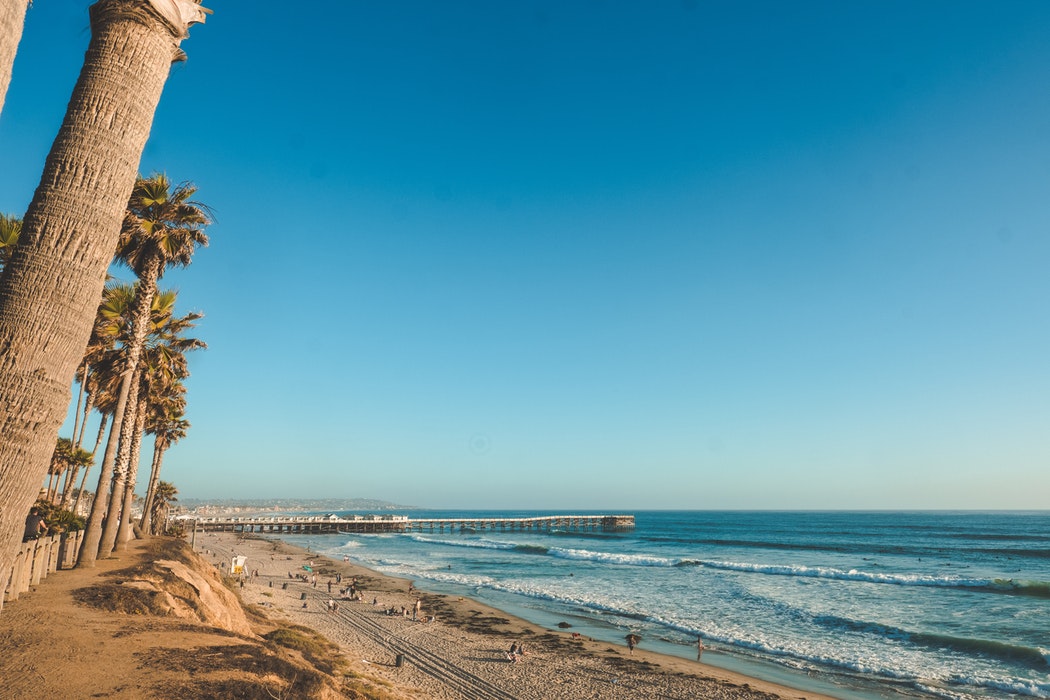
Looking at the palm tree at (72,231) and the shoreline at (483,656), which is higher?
the palm tree at (72,231)

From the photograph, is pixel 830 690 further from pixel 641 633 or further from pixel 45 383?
→ pixel 45 383

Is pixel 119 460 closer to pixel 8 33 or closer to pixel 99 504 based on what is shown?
pixel 99 504

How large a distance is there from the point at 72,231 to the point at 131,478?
26.2m

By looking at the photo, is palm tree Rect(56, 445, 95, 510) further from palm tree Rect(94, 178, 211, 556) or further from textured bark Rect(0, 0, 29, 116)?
textured bark Rect(0, 0, 29, 116)

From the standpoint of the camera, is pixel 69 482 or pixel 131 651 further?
pixel 69 482

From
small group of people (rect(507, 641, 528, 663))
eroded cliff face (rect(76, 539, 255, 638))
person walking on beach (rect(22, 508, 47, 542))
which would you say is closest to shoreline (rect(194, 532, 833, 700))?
small group of people (rect(507, 641, 528, 663))

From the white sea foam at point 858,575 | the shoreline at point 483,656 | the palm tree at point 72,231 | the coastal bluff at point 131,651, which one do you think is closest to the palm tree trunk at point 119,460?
the coastal bluff at point 131,651

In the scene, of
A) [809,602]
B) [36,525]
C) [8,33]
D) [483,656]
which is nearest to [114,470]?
[36,525]

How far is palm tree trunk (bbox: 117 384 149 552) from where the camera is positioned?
74.3ft

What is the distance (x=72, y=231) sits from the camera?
3.61 m

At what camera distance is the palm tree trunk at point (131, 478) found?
74.3ft

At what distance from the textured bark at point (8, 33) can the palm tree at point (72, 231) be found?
47 millimetres

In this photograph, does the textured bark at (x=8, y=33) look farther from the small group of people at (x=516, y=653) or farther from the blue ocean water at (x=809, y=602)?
the blue ocean water at (x=809, y=602)

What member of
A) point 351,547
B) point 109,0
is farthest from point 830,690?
point 351,547
